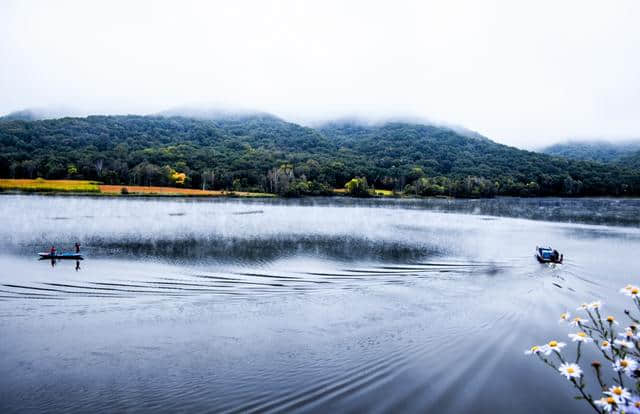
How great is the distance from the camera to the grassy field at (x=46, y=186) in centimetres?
A: 7431

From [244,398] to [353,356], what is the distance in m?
2.79

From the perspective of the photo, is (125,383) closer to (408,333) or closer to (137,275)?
(408,333)

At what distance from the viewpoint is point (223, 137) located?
15750cm

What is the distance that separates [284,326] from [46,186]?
272 ft

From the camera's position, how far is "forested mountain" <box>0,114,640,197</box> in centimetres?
9562

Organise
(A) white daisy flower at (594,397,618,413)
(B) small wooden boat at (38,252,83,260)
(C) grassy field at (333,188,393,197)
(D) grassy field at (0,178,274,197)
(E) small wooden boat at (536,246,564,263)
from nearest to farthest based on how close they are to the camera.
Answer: (A) white daisy flower at (594,397,618,413) < (B) small wooden boat at (38,252,83,260) < (E) small wooden boat at (536,246,564,263) < (D) grassy field at (0,178,274,197) < (C) grassy field at (333,188,393,197)

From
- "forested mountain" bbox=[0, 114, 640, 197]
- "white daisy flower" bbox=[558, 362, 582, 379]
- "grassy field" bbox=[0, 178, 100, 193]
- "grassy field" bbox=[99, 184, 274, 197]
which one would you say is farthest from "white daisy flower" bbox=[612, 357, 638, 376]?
"forested mountain" bbox=[0, 114, 640, 197]

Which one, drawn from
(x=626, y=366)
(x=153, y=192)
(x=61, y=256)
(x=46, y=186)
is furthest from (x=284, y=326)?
(x=46, y=186)

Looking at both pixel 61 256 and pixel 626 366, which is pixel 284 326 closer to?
pixel 626 366

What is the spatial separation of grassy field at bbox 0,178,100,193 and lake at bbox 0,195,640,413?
2363 inches

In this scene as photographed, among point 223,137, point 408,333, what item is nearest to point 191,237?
point 408,333

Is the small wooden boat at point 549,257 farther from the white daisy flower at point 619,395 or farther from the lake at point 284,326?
the white daisy flower at point 619,395

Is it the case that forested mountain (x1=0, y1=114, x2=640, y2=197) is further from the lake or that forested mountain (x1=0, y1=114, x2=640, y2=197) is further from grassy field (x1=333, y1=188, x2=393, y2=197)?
the lake

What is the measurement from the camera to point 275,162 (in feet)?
398
